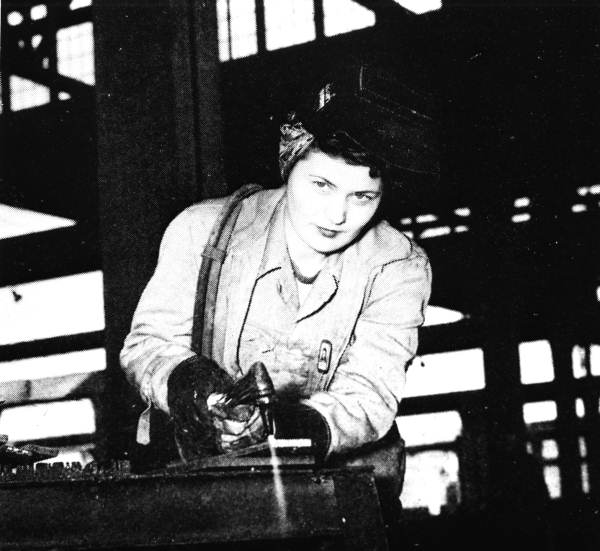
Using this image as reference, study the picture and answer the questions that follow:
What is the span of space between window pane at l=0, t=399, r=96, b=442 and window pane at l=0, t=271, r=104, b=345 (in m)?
0.89

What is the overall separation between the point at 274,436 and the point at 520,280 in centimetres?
717

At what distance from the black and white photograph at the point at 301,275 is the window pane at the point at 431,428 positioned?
1.1 inches

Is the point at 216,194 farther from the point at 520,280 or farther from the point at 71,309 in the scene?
the point at 71,309

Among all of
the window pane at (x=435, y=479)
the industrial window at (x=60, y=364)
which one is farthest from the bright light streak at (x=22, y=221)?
the window pane at (x=435, y=479)

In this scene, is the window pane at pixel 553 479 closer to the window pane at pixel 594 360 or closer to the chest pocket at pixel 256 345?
the window pane at pixel 594 360

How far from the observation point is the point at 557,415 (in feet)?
30.8

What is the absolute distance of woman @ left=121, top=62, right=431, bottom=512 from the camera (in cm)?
246

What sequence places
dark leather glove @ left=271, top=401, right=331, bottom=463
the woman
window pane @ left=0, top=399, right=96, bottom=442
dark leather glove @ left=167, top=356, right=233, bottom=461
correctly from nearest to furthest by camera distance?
dark leather glove @ left=167, top=356, right=233, bottom=461
dark leather glove @ left=271, top=401, right=331, bottom=463
the woman
window pane @ left=0, top=399, right=96, bottom=442

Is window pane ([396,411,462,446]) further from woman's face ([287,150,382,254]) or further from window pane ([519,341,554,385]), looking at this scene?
woman's face ([287,150,382,254])

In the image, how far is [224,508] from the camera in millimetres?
1855

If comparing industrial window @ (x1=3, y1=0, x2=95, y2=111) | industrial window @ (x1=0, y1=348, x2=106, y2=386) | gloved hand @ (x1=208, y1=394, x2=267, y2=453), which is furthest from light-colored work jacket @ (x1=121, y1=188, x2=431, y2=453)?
industrial window @ (x1=0, y1=348, x2=106, y2=386)

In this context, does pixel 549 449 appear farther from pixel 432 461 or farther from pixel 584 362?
pixel 432 461

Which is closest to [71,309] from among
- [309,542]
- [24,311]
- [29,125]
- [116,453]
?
[24,311]

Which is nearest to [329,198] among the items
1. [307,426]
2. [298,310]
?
[298,310]
